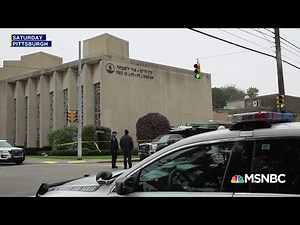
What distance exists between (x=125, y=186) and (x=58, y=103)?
127 feet

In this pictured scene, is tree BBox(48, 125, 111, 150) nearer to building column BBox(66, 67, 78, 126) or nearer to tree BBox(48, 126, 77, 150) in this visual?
tree BBox(48, 126, 77, 150)

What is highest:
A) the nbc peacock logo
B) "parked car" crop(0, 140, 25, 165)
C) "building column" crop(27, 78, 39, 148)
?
"building column" crop(27, 78, 39, 148)

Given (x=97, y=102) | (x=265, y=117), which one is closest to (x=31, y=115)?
(x=97, y=102)

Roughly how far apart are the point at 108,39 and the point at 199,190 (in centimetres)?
3575

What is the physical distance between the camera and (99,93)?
3644cm

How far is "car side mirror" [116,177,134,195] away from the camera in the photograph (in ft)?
10.6

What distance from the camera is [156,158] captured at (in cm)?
334

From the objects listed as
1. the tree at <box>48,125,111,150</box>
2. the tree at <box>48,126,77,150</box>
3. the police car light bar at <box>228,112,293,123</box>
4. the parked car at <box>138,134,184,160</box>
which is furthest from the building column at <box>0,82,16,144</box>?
the police car light bar at <box>228,112,293,123</box>

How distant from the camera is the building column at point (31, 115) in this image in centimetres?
Answer: 4422

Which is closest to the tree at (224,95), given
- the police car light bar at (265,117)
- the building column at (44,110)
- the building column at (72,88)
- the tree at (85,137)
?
the building column at (44,110)

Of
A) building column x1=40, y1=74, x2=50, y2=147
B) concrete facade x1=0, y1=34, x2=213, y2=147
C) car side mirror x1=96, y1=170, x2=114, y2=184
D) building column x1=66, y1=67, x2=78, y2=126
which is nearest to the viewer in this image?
car side mirror x1=96, y1=170, x2=114, y2=184

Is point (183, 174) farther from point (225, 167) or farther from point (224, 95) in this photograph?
point (224, 95)
